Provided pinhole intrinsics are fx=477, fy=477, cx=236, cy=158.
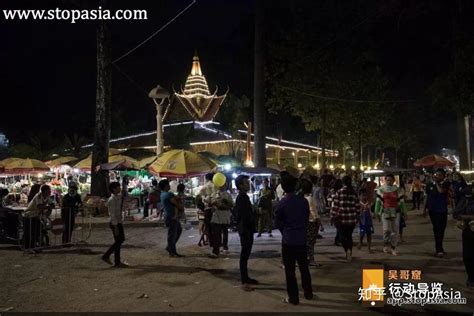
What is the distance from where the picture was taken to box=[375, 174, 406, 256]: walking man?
10422 mm

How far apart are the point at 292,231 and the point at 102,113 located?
52.6 feet

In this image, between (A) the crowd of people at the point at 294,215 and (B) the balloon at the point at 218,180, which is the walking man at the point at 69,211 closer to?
(A) the crowd of people at the point at 294,215

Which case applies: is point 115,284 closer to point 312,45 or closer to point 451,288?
point 451,288

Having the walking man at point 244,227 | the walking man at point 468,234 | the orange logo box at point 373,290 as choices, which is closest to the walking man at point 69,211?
the walking man at point 244,227

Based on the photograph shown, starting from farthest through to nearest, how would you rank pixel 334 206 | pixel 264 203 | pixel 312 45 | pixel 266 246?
1. pixel 312 45
2. pixel 264 203
3. pixel 266 246
4. pixel 334 206

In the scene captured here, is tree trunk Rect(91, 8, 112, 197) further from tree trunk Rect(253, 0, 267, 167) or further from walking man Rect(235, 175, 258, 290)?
walking man Rect(235, 175, 258, 290)

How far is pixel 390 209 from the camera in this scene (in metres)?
10.4

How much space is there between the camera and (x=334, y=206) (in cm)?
994

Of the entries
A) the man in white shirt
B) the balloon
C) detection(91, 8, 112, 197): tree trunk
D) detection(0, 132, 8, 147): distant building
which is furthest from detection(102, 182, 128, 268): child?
detection(0, 132, 8, 147): distant building

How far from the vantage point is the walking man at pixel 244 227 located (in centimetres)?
778

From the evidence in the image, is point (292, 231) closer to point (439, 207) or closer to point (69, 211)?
point (439, 207)

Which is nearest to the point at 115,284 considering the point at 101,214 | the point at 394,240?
the point at 394,240

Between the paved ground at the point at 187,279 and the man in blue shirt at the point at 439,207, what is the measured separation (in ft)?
1.30

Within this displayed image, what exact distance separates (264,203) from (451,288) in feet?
23.2
